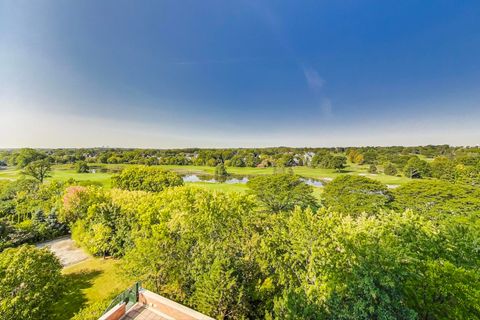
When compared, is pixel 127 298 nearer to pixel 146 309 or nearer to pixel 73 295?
pixel 146 309

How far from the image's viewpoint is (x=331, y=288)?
7.54 m

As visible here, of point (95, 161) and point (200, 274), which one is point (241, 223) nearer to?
point (200, 274)

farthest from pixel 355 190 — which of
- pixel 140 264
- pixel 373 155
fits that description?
pixel 373 155

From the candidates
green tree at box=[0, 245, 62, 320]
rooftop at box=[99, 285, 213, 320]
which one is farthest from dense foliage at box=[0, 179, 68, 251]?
rooftop at box=[99, 285, 213, 320]

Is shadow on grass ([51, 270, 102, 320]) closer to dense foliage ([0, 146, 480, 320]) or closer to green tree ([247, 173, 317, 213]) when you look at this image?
dense foliage ([0, 146, 480, 320])

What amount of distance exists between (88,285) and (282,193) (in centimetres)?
2164

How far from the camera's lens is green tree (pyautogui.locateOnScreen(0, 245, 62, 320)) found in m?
7.38

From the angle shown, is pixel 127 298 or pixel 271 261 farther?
pixel 271 261

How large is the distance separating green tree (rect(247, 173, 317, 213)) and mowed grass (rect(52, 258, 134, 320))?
1808 centimetres

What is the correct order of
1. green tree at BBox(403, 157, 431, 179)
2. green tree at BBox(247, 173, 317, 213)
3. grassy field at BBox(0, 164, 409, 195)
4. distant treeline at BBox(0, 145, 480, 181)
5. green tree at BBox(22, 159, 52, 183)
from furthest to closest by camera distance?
green tree at BBox(403, 157, 431, 179) < distant treeline at BBox(0, 145, 480, 181) < grassy field at BBox(0, 164, 409, 195) < green tree at BBox(22, 159, 52, 183) < green tree at BBox(247, 173, 317, 213)

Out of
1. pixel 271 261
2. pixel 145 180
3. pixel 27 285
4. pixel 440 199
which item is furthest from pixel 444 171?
pixel 27 285

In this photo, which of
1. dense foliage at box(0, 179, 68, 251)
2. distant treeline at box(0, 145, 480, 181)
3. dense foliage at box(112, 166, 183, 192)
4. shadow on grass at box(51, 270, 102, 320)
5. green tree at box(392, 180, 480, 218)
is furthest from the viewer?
distant treeline at box(0, 145, 480, 181)

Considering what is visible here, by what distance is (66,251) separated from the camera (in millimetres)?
18969

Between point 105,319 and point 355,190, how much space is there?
2717 centimetres
